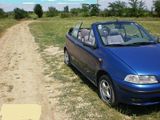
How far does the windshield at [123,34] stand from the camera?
707cm

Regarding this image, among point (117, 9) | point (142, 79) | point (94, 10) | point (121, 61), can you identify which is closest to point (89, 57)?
point (121, 61)

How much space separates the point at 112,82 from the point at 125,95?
39cm

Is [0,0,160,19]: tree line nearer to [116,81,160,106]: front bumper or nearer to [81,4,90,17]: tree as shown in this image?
[81,4,90,17]: tree

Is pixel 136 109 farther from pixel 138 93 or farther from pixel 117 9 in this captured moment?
pixel 117 9

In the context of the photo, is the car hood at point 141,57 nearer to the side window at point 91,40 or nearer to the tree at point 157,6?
the side window at point 91,40

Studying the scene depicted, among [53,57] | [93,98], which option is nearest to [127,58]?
[93,98]

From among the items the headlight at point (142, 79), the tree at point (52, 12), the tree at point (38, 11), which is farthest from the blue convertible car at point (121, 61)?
the tree at point (38, 11)

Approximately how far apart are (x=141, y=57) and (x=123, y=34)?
1.30 metres

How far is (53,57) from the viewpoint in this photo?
11891mm

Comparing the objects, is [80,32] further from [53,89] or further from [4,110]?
[4,110]

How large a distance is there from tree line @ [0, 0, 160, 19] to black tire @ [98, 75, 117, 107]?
176 ft

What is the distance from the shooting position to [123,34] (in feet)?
24.1

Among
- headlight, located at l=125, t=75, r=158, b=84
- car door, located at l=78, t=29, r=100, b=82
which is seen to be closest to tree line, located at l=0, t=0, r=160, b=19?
car door, located at l=78, t=29, r=100, b=82

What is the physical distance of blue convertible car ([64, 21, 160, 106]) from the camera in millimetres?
5586
